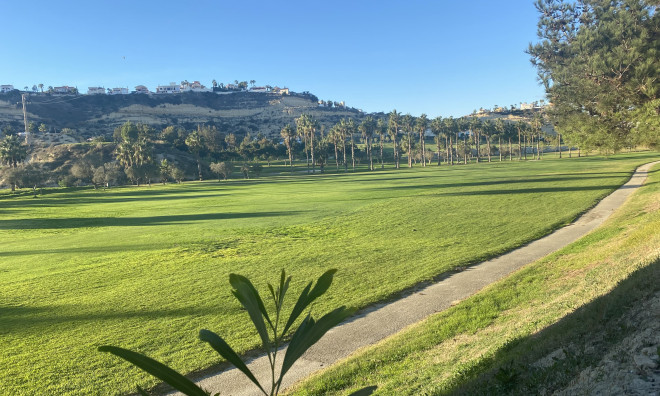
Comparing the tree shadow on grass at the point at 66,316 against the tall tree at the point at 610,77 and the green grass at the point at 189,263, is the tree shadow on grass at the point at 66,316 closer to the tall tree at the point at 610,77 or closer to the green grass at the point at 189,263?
the green grass at the point at 189,263

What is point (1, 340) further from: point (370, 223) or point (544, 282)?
point (370, 223)

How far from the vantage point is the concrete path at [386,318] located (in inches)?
365

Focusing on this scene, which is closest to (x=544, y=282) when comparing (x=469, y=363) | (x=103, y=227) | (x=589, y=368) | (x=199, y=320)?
(x=469, y=363)

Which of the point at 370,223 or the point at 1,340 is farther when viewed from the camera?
the point at 370,223

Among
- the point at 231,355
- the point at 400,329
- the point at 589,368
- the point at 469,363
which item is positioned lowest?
the point at 400,329

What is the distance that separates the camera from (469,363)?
7402 mm

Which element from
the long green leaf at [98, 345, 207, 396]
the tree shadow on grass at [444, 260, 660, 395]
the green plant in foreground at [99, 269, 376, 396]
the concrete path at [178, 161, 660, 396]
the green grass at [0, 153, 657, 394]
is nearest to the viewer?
the long green leaf at [98, 345, 207, 396]

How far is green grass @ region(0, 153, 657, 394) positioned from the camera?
10.8 metres

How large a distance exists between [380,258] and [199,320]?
997cm

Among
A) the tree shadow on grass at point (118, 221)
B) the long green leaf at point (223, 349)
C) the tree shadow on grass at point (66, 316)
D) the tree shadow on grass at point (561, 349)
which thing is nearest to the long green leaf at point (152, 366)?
the long green leaf at point (223, 349)

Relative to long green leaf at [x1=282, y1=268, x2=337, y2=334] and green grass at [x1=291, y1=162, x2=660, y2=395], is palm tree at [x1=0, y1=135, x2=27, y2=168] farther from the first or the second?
long green leaf at [x1=282, y1=268, x2=337, y2=334]

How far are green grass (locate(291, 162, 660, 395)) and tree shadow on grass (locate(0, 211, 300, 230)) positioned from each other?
26.8 meters

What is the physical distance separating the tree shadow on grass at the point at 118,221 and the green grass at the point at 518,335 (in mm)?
26769

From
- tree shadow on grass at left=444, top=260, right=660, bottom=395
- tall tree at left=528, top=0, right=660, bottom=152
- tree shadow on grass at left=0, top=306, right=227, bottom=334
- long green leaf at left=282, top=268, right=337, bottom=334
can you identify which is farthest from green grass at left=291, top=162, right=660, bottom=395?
tall tree at left=528, top=0, right=660, bottom=152
